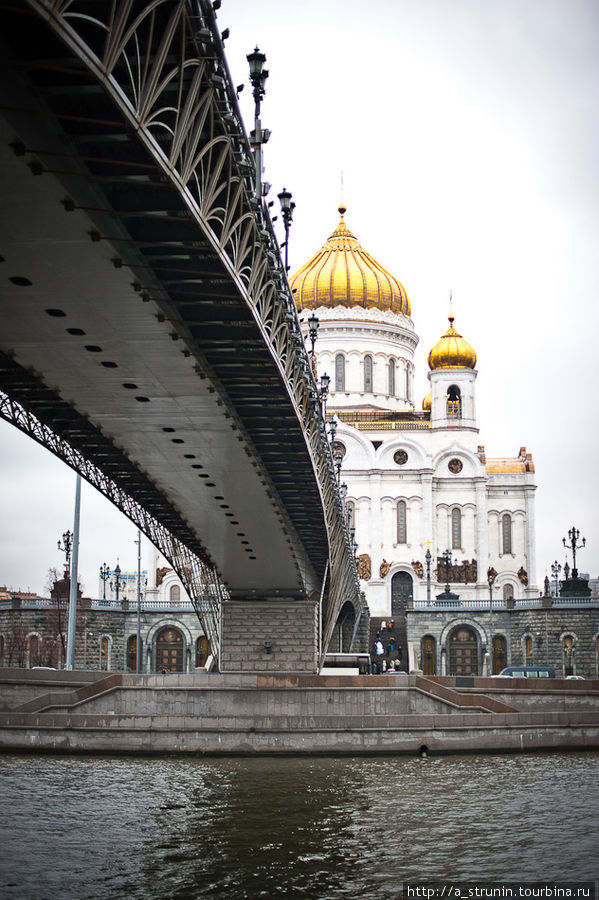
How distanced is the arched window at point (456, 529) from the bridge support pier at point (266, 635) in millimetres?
35189

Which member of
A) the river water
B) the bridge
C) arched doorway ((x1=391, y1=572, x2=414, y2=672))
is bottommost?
the river water

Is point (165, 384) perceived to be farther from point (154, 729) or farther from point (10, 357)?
point (154, 729)

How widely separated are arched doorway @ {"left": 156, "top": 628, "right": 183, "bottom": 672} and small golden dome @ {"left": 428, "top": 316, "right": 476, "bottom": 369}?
86.9 ft

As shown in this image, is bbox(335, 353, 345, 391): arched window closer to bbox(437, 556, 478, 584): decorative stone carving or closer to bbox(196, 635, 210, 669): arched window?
bbox(437, 556, 478, 584): decorative stone carving

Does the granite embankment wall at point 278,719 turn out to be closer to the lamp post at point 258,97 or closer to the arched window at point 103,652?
the lamp post at point 258,97

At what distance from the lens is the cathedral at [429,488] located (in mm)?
76688

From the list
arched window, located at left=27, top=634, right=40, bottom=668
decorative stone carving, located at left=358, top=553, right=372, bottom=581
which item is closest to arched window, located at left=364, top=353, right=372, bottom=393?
decorative stone carving, located at left=358, top=553, right=372, bottom=581

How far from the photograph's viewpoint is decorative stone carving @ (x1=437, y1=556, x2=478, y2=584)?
76.4 m

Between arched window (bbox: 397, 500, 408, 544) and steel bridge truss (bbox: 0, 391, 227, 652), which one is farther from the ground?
arched window (bbox: 397, 500, 408, 544)

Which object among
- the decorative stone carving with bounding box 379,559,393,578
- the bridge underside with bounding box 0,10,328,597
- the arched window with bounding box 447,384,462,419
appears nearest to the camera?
the bridge underside with bounding box 0,10,328,597

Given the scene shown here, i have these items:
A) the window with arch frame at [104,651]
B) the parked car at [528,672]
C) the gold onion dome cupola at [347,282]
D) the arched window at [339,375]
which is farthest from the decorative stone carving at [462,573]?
the parked car at [528,672]

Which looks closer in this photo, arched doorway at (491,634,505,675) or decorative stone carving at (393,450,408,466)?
arched doorway at (491,634,505,675)

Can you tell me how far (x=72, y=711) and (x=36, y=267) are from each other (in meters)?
18.5

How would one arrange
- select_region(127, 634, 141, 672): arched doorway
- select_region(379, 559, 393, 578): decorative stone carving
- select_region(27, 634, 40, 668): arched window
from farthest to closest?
1. select_region(379, 559, 393, 578): decorative stone carving
2. select_region(127, 634, 141, 672): arched doorway
3. select_region(27, 634, 40, 668): arched window
